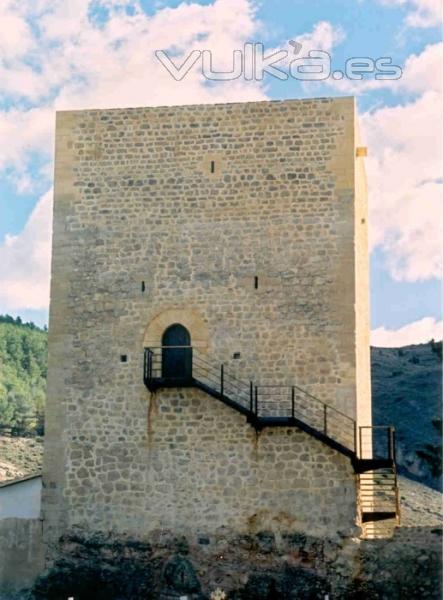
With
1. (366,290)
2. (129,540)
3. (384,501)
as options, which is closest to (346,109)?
(366,290)

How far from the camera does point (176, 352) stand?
19828 mm

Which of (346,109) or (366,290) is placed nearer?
(346,109)

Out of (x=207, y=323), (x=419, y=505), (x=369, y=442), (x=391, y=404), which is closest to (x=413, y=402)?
(x=391, y=404)

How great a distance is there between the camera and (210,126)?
20453 mm

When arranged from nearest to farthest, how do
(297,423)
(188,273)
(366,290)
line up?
1. (297,423)
2. (188,273)
3. (366,290)

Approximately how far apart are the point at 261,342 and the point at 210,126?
4213mm

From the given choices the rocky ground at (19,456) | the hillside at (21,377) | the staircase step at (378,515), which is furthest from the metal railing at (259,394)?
the hillside at (21,377)

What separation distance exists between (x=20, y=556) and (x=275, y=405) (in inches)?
213

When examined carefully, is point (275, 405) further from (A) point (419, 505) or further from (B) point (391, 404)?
(B) point (391, 404)

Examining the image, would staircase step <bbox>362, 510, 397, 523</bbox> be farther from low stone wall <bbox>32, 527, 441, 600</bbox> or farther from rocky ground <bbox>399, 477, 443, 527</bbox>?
rocky ground <bbox>399, 477, 443, 527</bbox>

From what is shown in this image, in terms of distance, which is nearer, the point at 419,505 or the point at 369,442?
the point at 369,442

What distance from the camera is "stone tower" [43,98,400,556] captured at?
19.1m

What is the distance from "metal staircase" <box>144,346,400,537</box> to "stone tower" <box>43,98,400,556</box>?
0.04 meters

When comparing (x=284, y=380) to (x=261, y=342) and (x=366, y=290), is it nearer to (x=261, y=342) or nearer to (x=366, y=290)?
(x=261, y=342)
